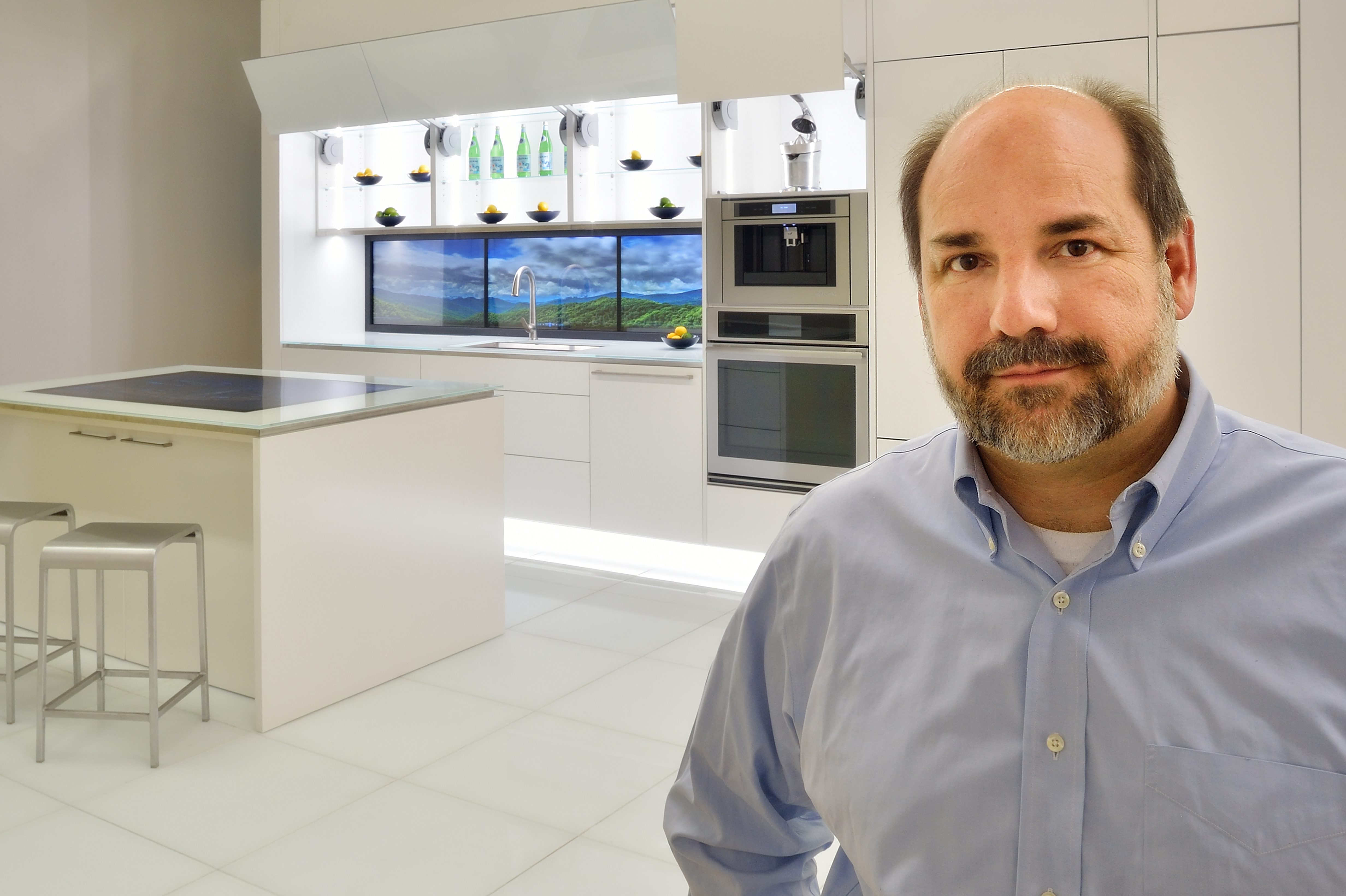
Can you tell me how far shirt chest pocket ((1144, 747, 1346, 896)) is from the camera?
72cm

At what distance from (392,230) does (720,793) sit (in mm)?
5355

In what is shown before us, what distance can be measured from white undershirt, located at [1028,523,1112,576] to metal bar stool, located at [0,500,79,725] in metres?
3.01

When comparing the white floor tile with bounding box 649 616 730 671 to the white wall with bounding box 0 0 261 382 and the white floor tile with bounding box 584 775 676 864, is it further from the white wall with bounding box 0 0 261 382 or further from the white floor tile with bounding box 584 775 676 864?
the white wall with bounding box 0 0 261 382

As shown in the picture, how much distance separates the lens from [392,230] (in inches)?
233

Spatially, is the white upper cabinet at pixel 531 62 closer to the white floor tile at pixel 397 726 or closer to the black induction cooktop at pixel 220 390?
the black induction cooktop at pixel 220 390

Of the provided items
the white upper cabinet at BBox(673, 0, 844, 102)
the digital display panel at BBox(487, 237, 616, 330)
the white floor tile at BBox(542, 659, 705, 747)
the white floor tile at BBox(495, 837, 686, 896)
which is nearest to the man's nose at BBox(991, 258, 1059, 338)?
the white floor tile at BBox(495, 837, 686, 896)

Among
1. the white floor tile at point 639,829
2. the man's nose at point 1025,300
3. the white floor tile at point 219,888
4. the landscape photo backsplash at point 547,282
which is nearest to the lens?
the man's nose at point 1025,300

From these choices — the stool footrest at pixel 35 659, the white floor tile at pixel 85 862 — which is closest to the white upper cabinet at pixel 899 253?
the white floor tile at pixel 85 862

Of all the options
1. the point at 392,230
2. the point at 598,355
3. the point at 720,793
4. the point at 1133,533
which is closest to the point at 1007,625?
the point at 1133,533

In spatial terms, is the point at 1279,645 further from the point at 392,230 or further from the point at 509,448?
the point at 392,230

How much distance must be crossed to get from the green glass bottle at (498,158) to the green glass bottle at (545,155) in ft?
0.67

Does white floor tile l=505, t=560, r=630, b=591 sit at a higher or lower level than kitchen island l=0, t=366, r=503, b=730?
lower

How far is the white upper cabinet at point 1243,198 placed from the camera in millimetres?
3463

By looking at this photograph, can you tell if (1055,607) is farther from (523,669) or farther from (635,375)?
(635,375)
